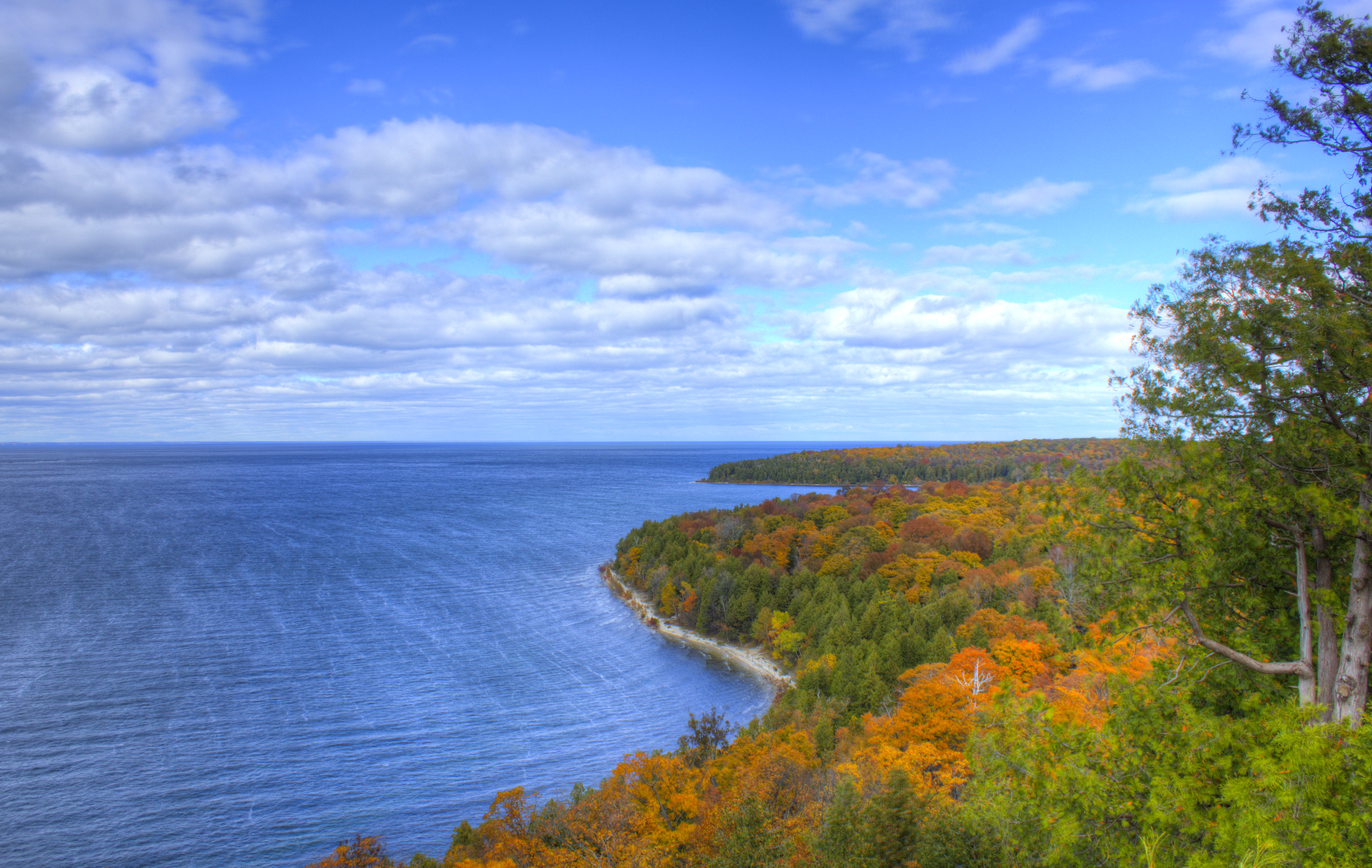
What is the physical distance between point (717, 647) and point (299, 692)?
101 feet

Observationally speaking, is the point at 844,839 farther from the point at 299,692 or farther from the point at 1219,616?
the point at 299,692

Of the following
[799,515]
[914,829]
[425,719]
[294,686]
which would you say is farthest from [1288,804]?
[799,515]

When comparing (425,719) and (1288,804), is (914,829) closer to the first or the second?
(1288,804)

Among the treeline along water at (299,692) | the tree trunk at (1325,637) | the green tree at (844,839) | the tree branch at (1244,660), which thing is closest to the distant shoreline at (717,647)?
the treeline along water at (299,692)

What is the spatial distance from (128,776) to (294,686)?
12.2m

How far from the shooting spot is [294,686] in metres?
45.4

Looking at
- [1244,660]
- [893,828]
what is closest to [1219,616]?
[1244,660]

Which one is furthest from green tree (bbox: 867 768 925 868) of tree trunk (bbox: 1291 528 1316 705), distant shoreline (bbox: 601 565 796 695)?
distant shoreline (bbox: 601 565 796 695)

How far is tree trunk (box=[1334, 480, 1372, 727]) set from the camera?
898cm

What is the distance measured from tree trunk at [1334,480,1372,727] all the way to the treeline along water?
3109cm

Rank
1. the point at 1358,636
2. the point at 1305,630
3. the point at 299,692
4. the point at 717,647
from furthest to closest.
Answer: the point at 717,647, the point at 299,692, the point at 1305,630, the point at 1358,636

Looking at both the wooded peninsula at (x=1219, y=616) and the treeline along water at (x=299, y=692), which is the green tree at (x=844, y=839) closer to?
the wooded peninsula at (x=1219, y=616)

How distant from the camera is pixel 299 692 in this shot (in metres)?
44.5

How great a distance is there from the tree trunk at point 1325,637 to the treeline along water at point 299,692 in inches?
1215
